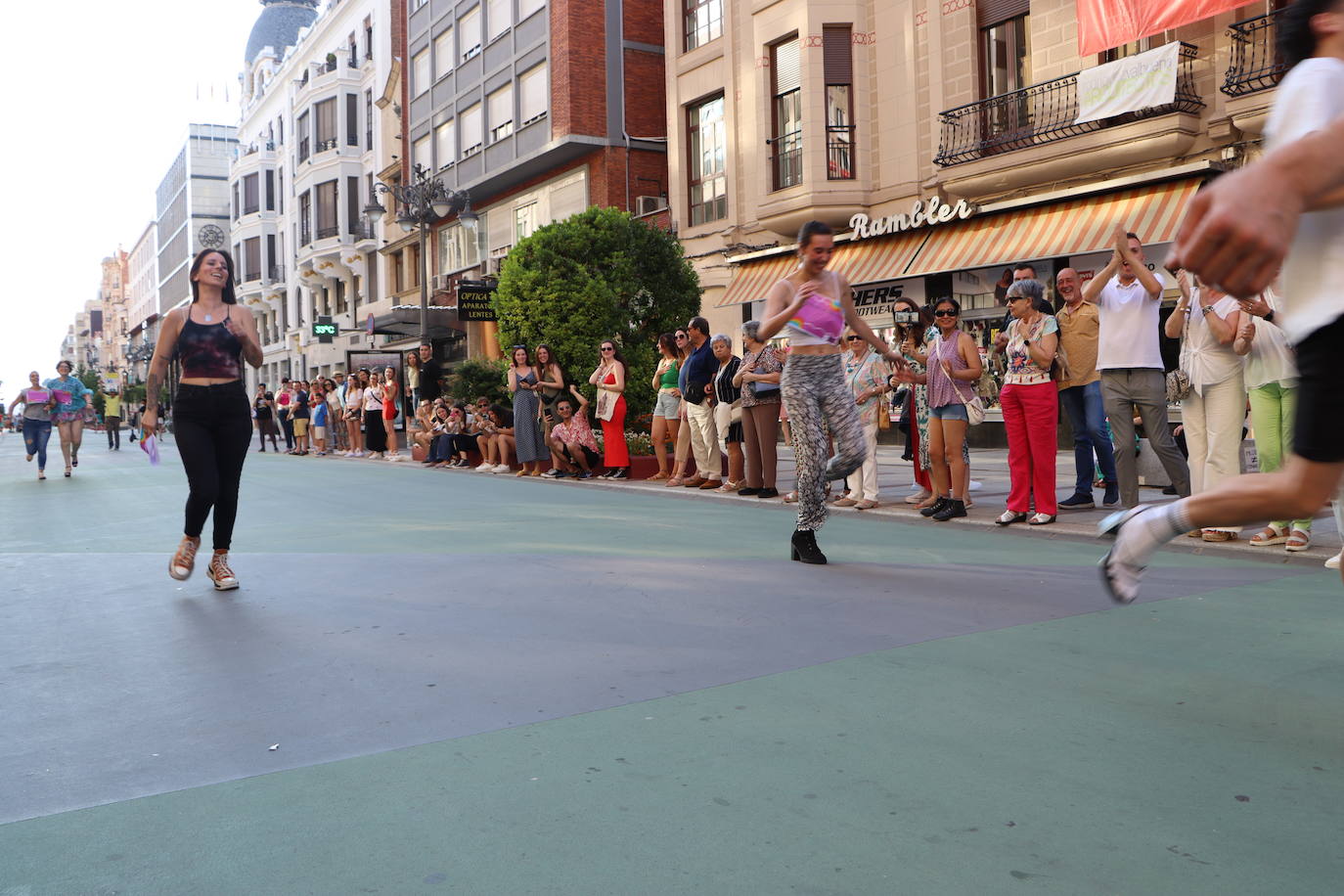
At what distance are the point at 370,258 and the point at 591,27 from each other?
20.7 meters

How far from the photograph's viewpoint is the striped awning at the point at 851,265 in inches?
800

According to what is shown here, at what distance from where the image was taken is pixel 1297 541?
260 inches

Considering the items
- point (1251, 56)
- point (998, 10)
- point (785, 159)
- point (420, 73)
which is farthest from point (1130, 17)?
point (420, 73)

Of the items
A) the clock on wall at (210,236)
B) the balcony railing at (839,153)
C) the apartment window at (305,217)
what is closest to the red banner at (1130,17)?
the balcony railing at (839,153)

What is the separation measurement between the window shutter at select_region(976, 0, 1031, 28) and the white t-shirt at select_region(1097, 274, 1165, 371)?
41.4 ft

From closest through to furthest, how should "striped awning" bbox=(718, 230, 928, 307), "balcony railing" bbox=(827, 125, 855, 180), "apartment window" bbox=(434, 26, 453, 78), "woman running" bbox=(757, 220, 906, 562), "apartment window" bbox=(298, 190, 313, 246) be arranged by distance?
1. "woman running" bbox=(757, 220, 906, 562)
2. "striped awning" bbox=(718, 230, 928, 307)
3. "balcony railing" bbox=(827, 125, 855, 180)
4. "apartment window" bbox=(434, 26, 453, 78)
5. "apartment window" bbox=(298, 190, 313, 246)

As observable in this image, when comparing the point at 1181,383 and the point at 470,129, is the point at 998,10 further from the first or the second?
the point at 470,129

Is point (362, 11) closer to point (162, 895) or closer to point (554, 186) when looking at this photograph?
point (554, 186)

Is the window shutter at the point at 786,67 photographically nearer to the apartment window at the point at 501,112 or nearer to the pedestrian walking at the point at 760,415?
the apartment window at the point at 501,112

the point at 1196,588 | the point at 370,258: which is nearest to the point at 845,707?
the point at 1196,588

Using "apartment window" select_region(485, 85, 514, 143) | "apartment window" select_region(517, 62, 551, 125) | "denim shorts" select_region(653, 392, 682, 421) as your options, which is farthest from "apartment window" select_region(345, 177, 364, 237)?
"denim shorts" select_region(653, 392, 682, 421)

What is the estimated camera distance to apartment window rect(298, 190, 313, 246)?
5041 centimetres

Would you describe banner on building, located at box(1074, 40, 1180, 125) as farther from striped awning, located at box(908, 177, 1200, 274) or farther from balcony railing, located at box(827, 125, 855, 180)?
balcony railing, located at box(827, 125, 855, 180)

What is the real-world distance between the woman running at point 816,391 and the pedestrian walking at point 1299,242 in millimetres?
3717
